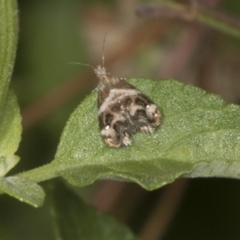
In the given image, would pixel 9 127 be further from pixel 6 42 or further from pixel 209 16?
pixel 209 16

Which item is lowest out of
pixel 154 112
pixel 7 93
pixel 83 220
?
pixel 83 220

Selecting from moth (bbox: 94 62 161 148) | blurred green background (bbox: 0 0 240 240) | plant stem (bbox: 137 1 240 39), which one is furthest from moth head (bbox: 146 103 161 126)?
blurred green background (bbox: 0 0 240 240)

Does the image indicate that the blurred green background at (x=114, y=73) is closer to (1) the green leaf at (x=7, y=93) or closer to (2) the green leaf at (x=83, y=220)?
(2) the green leaf at (x=83, y=220)

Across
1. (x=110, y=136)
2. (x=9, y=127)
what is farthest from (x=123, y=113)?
(x=9, y=127)

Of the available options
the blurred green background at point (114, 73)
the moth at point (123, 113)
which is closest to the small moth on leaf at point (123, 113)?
the moth at point (123, 113)

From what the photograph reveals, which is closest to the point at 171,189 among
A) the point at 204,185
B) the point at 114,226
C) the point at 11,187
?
the point at 204,185
